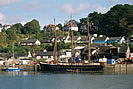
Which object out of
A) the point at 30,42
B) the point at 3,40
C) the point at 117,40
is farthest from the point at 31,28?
the point at 117,40

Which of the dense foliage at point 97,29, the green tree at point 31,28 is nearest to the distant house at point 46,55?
the dense foliage at point 97,29

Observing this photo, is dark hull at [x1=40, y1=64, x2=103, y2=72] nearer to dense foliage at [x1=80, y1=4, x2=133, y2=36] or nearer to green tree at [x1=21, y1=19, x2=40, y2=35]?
dense foliage at [x1=80, y1=4, x2=133, y2=36]

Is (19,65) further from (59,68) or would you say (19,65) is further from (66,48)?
(66,48)

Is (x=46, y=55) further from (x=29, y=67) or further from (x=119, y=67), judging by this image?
(x=119, y=67)

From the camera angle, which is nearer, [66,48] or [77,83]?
[77,83]

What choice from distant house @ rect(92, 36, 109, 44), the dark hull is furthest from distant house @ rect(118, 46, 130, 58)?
distant house @ rect(92, 36, 109, 44)

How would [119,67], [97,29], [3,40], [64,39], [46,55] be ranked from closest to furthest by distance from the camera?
[119,67], [46,55], [3,40], [64,39], [97,29]

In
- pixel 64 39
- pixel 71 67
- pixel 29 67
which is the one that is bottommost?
pixel 71 67

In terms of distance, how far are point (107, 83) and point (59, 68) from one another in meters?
29.2

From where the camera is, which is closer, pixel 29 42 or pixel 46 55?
pixel 46 55

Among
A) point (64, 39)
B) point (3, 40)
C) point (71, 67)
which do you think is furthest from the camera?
point (64, 39)

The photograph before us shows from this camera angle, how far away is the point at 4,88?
180ft

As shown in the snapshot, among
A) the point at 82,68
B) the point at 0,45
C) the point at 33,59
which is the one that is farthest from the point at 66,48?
the point at 82,68

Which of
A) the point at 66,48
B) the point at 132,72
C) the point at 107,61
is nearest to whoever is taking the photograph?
the point at 132,72
